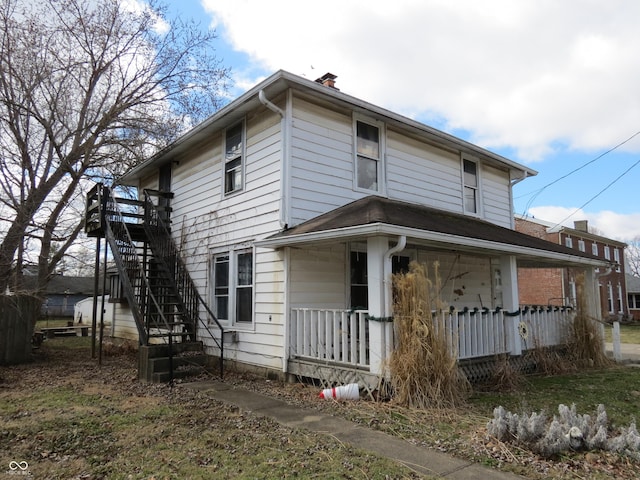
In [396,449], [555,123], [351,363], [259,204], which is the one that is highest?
[555,123]

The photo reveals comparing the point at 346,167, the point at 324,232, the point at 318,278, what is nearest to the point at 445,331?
the point at 324,232

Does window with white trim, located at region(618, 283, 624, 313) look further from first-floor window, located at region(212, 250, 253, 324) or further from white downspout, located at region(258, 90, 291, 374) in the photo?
white downspout, located at region(258, 90, 291, 374)

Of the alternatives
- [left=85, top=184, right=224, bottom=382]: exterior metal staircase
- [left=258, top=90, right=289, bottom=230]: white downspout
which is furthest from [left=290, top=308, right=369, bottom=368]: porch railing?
[left=258, top=90, right=289, bottom=230]: white downspout

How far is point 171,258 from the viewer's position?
38.3 ft

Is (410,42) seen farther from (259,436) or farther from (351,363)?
(259,436)

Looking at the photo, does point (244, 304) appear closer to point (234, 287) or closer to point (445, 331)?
point (234, 287)

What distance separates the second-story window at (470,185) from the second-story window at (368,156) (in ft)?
11.7

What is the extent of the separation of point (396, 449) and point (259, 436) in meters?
1.53

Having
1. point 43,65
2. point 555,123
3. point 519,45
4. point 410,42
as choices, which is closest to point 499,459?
point 410,42

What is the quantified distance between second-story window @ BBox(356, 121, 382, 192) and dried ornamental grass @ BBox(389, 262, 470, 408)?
12.3ft

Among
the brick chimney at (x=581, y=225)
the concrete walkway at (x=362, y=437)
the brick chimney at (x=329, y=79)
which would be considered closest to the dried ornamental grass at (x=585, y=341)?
the concrete walkway at (x=362, y=437)

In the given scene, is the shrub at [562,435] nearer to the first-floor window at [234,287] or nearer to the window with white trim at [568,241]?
the first-floor window at [234,287]

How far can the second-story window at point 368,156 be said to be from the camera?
31.9 feet

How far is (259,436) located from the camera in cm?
496
